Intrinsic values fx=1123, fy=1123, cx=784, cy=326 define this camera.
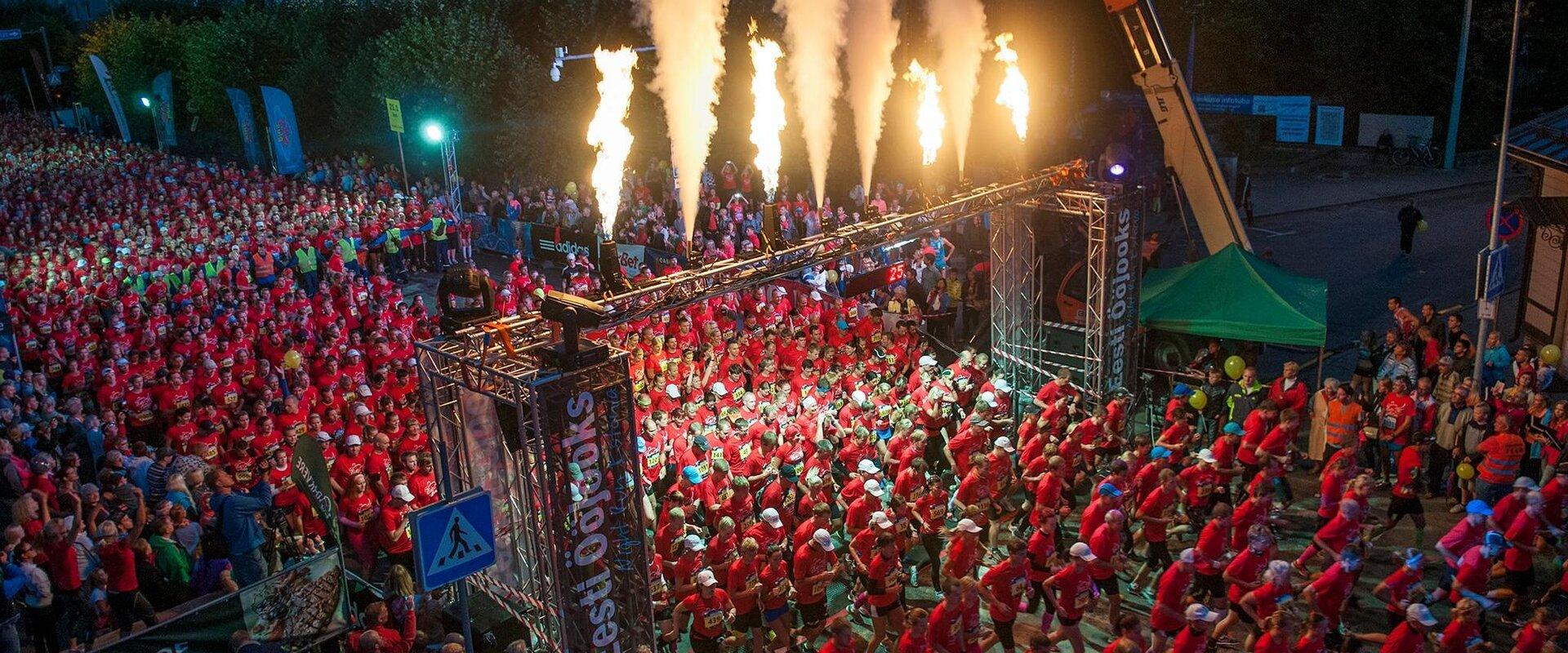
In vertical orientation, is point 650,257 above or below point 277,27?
below

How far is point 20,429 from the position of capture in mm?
13547

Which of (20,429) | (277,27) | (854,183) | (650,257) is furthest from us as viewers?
(277,27)

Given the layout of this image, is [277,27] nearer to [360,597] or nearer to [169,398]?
[169,398]

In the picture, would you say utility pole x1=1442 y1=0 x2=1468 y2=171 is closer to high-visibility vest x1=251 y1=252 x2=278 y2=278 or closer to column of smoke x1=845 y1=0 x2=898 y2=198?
column of smoke x1=845 y1=0 x2=898 y2=198

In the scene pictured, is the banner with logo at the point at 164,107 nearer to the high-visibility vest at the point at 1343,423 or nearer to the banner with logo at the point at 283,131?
the banner with logo at the point at 283,131

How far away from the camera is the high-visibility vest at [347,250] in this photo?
23.1 meters

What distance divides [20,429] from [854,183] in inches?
770

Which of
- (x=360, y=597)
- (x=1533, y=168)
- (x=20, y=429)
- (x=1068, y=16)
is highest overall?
(x=1068, y=16)

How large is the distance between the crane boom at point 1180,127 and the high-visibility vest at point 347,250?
51.1 feet

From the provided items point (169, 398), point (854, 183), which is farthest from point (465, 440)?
point (854, 183)

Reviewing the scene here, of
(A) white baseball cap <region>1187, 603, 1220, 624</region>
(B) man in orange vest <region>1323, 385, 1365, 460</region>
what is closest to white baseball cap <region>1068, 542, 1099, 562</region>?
(A) white baseball cap <region>1187, 603, 1220, 624</region>

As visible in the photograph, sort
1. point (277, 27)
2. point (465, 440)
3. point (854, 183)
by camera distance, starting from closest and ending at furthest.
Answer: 1. point (465, 440)
2. point (854, 183)
3. point (277, 27)

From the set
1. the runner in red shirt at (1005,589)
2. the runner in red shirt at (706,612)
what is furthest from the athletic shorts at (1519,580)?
→ the runner in red shirt at (706,612)

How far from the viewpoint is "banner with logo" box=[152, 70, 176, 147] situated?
46.3 meters
